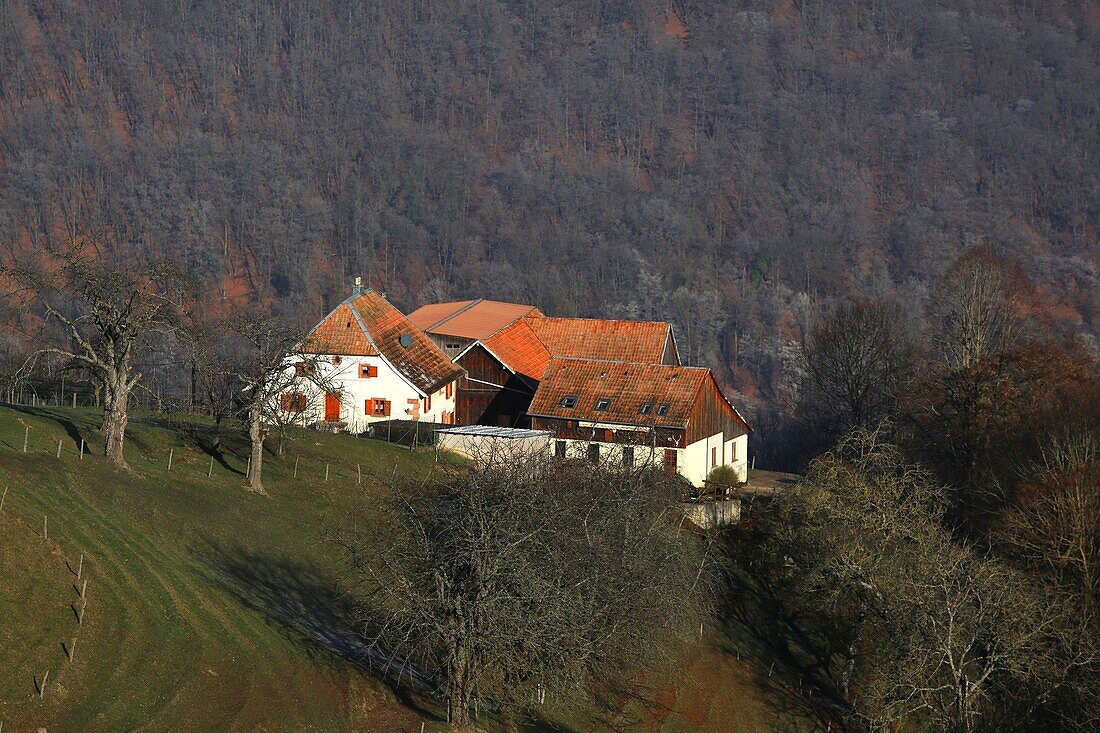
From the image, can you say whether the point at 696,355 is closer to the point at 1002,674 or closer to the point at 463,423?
the point at 463,423

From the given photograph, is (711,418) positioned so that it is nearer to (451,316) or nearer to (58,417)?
(451,316)

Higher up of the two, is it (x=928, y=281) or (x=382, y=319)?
(x=928, y=281)

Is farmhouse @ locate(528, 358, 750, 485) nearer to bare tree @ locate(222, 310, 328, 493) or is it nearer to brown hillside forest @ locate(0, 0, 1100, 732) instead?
brown hillside forest @ locate(0, 0, 1100, 732)

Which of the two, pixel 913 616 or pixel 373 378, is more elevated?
pixel 373 378

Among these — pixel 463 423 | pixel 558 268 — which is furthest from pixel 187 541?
pixel 558 268

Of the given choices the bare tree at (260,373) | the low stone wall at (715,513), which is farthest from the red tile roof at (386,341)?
the low stone wall at (715,513)

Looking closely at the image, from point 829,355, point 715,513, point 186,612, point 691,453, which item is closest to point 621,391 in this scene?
point 691,453

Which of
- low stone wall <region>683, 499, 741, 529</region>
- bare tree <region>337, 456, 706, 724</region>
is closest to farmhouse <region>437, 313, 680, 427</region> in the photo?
low stone wall <region>683, 499, 741, 529</region>

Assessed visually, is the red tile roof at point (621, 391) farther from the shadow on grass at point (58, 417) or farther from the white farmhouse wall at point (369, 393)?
the shadow on grass at point (58, 417)
